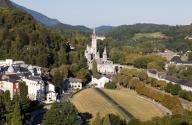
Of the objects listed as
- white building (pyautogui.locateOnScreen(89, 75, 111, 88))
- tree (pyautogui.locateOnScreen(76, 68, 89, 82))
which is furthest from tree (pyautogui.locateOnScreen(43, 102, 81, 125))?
tree (pyautogui.locateOnScreen(76, 68, 89, 82))

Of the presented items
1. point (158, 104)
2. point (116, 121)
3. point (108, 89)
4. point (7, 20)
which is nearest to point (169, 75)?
point (108, 89)

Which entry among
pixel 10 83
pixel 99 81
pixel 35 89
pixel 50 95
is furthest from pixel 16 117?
pixel 99 81

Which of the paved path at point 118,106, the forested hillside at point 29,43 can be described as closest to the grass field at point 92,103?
the paved path at point 118,106

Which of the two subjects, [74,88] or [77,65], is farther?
[77,65]

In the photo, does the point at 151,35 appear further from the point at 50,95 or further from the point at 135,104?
the point at 50,95

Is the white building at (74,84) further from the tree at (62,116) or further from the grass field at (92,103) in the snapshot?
the tree at (62,116)

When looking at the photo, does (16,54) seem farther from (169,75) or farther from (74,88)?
(169,75)

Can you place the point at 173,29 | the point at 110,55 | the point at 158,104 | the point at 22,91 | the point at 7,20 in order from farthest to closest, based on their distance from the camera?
the point at 173,29, the point at 110,55, the point at 7,20, the point at 158,104, the point at 22,91
